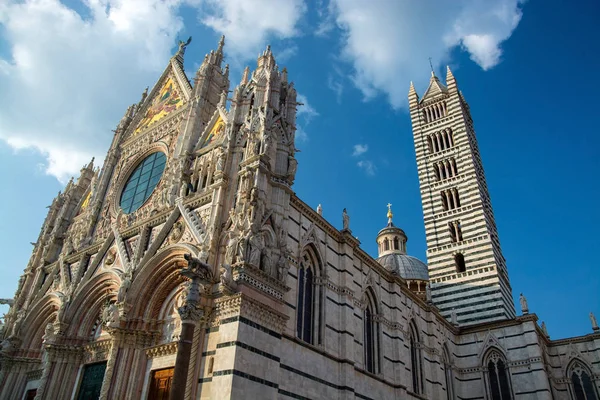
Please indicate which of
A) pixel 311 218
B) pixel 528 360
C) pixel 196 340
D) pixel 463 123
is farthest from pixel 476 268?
pixel 196 340

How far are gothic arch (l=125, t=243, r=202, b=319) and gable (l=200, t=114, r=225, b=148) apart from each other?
203 inches

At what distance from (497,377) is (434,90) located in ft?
72.1

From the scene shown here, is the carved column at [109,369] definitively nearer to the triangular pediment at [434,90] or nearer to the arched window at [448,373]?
the arched window at [448,373]

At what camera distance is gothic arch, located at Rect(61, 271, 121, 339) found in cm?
1720

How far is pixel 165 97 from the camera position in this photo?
79.4 ft

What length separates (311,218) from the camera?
16969mm

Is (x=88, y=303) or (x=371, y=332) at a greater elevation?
(x=88, y=303)

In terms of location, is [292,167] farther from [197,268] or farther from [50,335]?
[50,335]

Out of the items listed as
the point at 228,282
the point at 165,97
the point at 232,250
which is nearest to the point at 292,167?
the point at 232,250

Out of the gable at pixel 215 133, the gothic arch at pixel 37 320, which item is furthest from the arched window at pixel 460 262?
the gothic arch at pixel 37 320

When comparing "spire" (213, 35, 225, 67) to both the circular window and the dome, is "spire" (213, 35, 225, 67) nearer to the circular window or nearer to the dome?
the circular window

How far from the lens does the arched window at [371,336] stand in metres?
18.0

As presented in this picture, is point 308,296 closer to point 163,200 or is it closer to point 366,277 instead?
point 366,277

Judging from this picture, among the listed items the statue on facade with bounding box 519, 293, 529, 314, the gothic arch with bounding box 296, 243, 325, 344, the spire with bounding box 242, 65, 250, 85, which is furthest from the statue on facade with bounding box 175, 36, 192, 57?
the statue on facade with bounding box 519, 293, 529, 314
